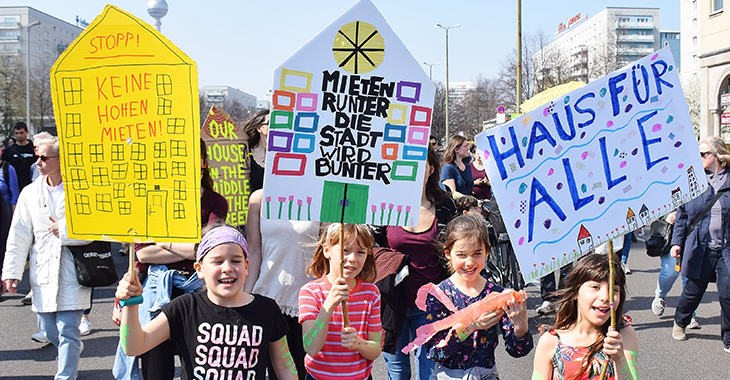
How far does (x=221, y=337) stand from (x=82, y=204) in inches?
31.6

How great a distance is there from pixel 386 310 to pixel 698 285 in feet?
11.0

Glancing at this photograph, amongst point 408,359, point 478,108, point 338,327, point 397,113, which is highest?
point 478,108

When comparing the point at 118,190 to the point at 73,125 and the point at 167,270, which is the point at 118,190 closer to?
the point at 73,125

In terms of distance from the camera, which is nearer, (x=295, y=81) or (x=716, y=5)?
(x=295, y=81)

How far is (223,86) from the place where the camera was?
154m

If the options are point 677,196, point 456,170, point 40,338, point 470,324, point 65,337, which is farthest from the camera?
point 456,170

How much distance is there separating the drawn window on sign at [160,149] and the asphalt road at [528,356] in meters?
3.03

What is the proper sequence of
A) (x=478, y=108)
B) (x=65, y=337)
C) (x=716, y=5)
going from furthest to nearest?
(x=478, y=108) < (x=716, y=5) < (x=65, y=337)

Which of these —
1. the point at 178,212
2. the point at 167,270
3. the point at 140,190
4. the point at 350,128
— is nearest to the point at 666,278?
the point at 350,128

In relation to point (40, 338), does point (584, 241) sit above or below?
above

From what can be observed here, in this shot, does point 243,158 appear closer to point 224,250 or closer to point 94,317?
point 224,250

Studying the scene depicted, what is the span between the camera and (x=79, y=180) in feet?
8.46

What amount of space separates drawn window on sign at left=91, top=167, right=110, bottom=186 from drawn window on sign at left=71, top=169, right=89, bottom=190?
35 mm

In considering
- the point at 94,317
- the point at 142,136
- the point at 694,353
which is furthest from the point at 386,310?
the point at 94,317
